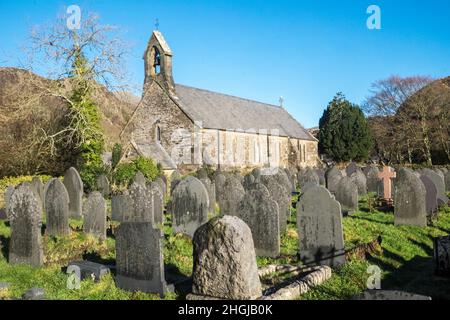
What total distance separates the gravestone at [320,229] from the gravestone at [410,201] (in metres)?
4.41

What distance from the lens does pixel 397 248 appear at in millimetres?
9211

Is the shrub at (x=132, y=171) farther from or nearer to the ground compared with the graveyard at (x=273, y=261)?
farther from the ground

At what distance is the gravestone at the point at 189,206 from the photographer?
36.0ft

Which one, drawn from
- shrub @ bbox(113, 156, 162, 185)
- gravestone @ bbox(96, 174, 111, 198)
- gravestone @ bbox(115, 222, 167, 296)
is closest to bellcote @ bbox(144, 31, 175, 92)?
shrub @ bbox(113, 156, 162, 185)

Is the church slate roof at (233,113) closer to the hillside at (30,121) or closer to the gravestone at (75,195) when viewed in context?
the hillside at (30,121)

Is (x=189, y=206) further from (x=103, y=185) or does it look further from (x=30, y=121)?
(x=30, y=121)

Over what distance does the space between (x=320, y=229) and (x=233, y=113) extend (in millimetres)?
30281

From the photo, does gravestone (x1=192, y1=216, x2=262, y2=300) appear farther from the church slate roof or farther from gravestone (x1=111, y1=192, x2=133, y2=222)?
the church slate roof

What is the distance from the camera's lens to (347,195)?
45.6ft

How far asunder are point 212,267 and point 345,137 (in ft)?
139

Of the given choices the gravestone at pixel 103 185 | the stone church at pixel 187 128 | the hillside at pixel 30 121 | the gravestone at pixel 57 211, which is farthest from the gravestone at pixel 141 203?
the stone church at pixel 187 128

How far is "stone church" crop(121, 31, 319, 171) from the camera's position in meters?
31.0

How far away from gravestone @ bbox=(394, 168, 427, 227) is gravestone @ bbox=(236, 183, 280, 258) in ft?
15.3

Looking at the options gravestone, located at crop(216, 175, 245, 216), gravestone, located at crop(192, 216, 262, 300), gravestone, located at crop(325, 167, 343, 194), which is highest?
gravestone, located at crop(325, 167, 343, 194)
